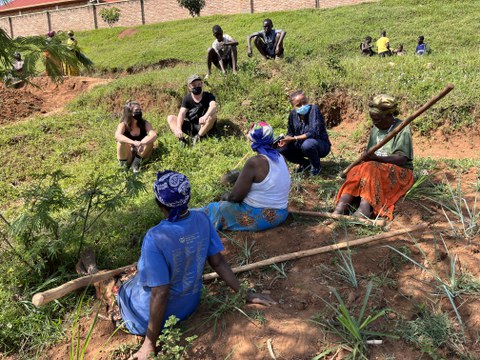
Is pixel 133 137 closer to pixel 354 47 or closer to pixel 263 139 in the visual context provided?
pixel 263 139

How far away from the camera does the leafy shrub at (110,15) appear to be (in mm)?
26312

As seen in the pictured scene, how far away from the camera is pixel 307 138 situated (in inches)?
187

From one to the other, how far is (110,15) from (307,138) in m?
25.6

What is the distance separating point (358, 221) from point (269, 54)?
21.5 feet

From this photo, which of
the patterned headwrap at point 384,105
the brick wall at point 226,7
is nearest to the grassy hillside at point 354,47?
the brick wall at point 226,7

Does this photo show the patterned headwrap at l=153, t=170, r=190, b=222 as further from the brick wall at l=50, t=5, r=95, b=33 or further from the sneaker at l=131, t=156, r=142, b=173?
the brick wall at l=50, t=5, r=95, b=33

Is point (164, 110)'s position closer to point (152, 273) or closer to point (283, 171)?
point (283, 171)

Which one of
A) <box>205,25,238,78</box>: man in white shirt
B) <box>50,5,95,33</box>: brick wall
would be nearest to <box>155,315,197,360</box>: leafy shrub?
<box>205,25,238,78</box>: man in white shirt

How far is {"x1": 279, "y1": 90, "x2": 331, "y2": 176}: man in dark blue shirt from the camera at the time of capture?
4723 mm

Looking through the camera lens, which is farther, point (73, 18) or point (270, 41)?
point (73, 18)

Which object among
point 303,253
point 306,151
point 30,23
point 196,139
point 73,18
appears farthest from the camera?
point 30,23

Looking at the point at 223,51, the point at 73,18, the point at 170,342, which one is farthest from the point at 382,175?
the point at 73,18

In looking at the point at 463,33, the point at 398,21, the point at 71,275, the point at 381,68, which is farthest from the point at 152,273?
the point at 398,21

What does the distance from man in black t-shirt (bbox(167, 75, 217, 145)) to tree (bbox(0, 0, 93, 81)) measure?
3.14 metres
